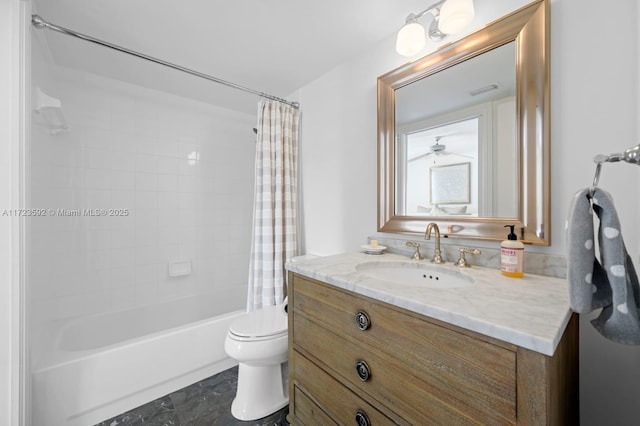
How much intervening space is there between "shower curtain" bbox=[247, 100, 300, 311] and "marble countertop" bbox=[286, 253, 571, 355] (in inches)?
36.2

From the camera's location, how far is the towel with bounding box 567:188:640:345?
574 millimetres

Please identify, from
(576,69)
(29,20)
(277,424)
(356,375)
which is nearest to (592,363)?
(356,375)

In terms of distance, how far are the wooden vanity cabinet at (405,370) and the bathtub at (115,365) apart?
88 cm

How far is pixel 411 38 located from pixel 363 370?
1501 millimetres

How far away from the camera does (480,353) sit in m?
0.62

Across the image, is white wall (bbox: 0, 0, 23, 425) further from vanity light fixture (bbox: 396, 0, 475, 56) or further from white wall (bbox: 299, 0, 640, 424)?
white wall (bbox: 299, 0, 640, 424)

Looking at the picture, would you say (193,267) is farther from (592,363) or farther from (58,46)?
(592,363)

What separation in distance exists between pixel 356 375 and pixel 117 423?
4.89 feet

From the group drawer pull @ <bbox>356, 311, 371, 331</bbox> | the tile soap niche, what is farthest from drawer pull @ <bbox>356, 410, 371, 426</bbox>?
the tile soap niche

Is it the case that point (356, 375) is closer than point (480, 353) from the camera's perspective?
No

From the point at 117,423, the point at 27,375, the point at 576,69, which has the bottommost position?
the point at 117,423

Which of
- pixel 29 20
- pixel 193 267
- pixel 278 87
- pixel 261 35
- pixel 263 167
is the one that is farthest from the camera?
pixel 193 267

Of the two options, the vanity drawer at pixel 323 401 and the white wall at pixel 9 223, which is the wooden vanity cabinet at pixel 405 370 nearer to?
the vanity drawer at pixel 323 401

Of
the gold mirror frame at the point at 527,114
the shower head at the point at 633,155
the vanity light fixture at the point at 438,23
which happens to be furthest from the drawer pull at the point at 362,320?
the vanity light fixture at the point at 438,23
